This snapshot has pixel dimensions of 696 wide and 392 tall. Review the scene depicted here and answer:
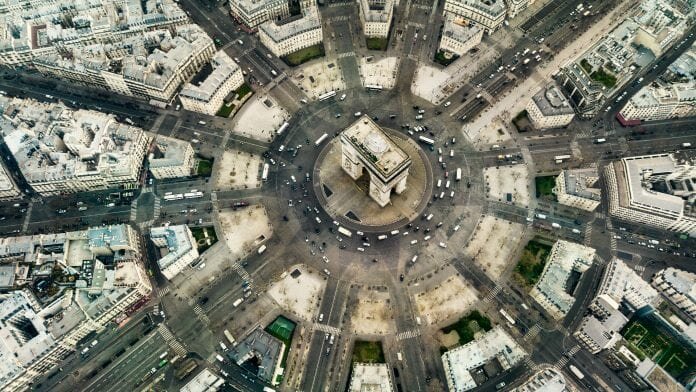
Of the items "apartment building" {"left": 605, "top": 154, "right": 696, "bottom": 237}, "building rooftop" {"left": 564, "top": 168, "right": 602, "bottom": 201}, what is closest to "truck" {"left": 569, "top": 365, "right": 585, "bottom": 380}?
"apartment building" {"left": 605, "top": 154, "right": 696, "bottom": 237}

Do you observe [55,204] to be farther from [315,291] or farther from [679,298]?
[679,298]

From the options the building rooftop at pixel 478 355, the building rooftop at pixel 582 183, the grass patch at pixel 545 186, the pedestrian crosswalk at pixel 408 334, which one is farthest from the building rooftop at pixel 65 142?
the building rooftop at pixel 582 183

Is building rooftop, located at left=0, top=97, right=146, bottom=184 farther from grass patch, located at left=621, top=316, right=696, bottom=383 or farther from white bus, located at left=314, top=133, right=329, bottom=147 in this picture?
grass patch, located at left=621, top=316, right=696, bottom=383

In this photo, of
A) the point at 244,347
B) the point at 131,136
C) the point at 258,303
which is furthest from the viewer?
the point at 131,136

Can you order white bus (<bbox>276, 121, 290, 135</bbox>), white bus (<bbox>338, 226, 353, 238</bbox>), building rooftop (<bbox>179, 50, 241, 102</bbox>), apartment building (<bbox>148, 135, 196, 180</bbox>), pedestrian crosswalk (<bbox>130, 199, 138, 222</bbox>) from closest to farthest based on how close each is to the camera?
white bus (<bbox>338, 226, 353, 238</bbox>) < apartment building (<bbox>148, 135, 196, 180</bbox>) < pedestrian crosswalk (<bbox>130, 199, 138, 222</bbox>) < building rooftop (<bbox>179, 50, 241, 102</bbox>) < white bus (<bbox>276, 121, 290, 135</bbox>)

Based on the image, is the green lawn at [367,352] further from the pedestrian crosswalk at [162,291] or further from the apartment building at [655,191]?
the apartment building at [655,191]

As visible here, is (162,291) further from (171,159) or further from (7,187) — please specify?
(7,187)

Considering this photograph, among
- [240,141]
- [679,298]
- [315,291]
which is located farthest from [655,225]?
[240,141]
